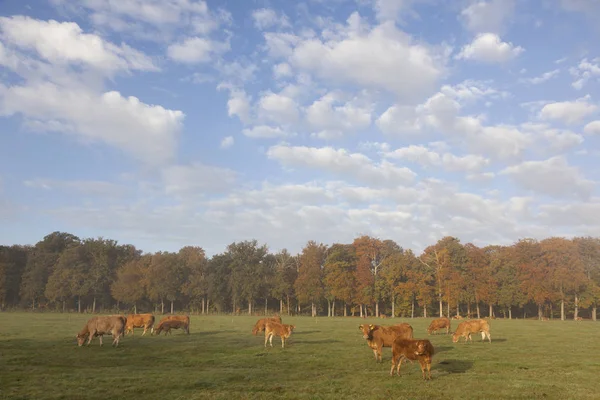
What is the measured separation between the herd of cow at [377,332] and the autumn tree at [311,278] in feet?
165

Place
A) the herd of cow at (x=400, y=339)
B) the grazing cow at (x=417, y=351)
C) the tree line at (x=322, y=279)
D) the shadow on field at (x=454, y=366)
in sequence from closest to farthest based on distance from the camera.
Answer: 1. the grazing cow at (x=417, y=351)
2. the herd of cow at (x=400, y=339)
3. the shadow on field at (x=454, y=366)
4. the tree line at (x=322, y=279)

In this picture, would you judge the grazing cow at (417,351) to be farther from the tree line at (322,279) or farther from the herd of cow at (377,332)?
the tree line at (322,279)

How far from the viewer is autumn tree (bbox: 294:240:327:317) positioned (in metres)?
85.2

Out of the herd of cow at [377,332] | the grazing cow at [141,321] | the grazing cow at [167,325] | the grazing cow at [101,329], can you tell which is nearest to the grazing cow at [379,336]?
the herd of cow at [377,332]

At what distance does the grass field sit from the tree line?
181 feet

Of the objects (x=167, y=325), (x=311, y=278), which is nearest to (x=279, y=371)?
(x=167, y=325)

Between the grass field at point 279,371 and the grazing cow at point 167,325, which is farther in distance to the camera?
the grazing cow at point 167,325

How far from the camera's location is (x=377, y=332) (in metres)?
21.7

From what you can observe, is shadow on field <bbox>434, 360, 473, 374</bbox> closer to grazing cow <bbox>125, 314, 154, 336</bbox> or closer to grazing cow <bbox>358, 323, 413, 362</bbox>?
grazing cow <bbox>358, 323, 413, 362</bbox>

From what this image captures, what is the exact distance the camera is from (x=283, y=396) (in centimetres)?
1353

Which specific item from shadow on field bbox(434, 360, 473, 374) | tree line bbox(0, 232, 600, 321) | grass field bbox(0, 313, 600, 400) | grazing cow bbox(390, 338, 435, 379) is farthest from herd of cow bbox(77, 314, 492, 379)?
tree line bbox(0, 232, 600, 321)

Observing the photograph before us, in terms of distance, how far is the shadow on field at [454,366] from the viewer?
59.5ft

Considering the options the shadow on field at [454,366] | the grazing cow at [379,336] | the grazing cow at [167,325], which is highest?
the grazing cow at [379,336]

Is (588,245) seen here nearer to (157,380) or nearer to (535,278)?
(535,278)
